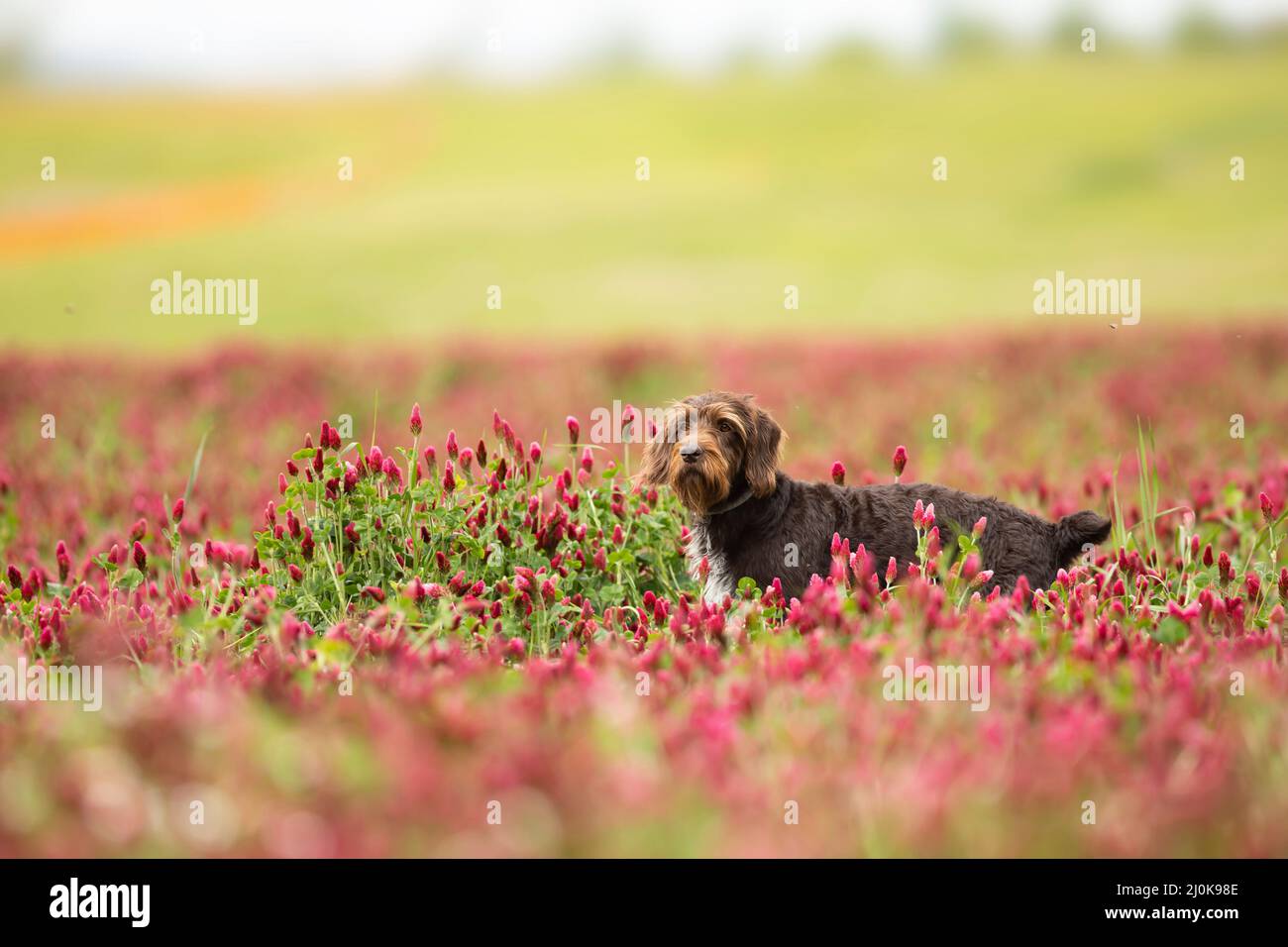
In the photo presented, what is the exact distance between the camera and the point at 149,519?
9188 mm

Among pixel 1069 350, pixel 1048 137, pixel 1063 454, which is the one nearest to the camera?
pixel 1063 454

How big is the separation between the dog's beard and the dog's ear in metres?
0.17

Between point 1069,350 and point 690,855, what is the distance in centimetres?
1457

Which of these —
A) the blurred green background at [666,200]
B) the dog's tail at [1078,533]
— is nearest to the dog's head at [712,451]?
the dog's tail at [1078,533]

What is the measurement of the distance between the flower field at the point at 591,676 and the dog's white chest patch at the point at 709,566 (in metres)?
0.16

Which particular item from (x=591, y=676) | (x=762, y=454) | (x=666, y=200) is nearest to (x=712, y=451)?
(x=762, y=454)

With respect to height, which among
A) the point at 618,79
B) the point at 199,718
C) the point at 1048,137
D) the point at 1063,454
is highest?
the point at 618,79

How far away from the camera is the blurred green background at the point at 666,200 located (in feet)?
90.5

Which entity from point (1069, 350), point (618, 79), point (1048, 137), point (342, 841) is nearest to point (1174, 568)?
point (342, 841)

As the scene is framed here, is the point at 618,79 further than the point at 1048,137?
Yes

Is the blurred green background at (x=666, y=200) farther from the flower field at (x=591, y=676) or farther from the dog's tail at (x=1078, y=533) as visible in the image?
the dog's tail at (x=1078, y=533)

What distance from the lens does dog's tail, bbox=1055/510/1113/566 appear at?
6.28 m

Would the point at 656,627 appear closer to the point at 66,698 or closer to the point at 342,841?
the point at 66,698

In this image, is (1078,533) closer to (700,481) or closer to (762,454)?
(762,454)
